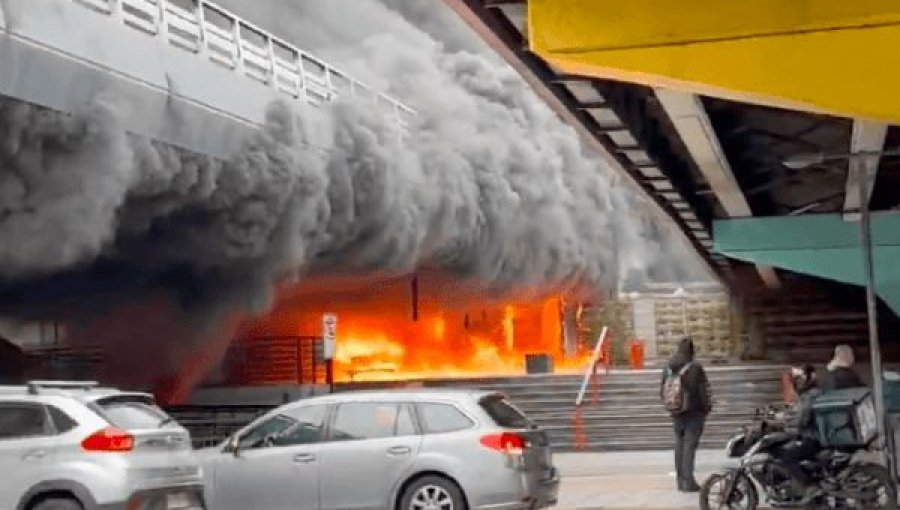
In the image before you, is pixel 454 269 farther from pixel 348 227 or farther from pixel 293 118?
pixel 293 118

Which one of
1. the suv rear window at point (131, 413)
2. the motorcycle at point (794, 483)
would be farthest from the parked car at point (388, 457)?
the motorcycle at point (794, 483)

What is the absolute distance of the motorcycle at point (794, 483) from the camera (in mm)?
12883

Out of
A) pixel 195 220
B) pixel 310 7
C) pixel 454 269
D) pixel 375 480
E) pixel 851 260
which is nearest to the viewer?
pixel 375 480

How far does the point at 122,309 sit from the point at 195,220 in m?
4.11

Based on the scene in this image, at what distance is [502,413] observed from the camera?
42.7 ft

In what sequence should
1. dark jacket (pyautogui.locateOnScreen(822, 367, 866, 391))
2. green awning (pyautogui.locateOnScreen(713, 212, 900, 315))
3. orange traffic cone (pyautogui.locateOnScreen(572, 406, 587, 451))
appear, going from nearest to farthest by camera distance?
dark jacket (pyautogui.locateOnScreen(822, 367, 866, 391)), green awning (pyautogui.locateOnScreen(713, 212, 900, 315)), orange traffic cone (pyautogui.locateOnScreen(572, 406, 587, 451))

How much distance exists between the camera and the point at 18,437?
38.2 feet

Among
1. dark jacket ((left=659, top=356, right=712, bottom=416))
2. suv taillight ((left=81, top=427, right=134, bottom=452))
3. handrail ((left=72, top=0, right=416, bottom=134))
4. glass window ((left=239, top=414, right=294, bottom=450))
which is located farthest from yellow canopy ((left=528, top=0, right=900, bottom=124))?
handrail ((left=72, top=0, right=416, bottom=134))

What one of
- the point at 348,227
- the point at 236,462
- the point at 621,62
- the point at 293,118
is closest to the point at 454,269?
the point at 348,227

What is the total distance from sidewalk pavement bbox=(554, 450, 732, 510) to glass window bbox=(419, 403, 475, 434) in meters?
3.00

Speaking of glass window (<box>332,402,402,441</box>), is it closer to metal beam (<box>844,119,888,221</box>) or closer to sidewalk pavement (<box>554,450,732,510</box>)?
sidewalk pavement (<box>554,450,732,510</box>)

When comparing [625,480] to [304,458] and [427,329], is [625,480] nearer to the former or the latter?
[304,458]

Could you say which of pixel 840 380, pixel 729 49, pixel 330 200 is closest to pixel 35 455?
pixel 729 49

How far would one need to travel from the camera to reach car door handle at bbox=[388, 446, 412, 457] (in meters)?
12.7
